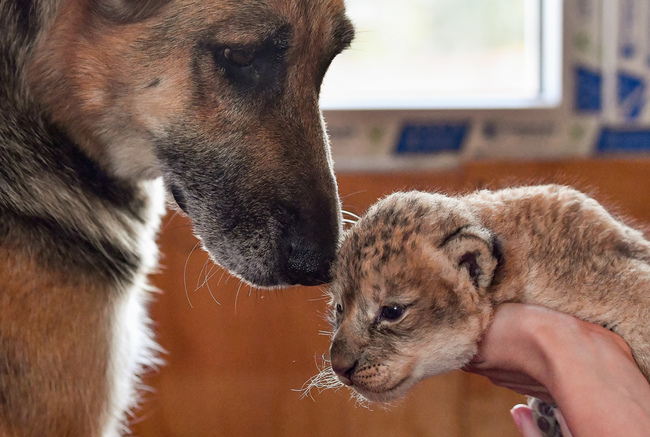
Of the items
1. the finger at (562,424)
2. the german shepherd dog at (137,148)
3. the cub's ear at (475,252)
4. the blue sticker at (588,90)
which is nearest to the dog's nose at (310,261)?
the german shepherd dog at (137,148)

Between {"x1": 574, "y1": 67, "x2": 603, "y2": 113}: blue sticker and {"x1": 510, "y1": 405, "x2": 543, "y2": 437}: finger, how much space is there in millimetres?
1424

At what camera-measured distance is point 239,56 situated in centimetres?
113

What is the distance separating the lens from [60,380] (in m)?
1.03

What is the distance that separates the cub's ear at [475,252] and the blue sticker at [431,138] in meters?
1.21

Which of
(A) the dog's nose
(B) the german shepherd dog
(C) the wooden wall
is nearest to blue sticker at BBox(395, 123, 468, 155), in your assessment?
(C) the wooden wall

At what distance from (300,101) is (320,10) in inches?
6.7

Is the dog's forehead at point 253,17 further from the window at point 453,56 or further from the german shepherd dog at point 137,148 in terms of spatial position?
the window at point 453,56

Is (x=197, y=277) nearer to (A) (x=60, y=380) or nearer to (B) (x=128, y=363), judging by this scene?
(B) (x=128, y=363)

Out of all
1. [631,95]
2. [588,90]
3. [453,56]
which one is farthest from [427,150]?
[631,95]

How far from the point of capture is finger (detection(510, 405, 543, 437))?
1132 mm

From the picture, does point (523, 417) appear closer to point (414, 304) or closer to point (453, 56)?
point (414, 304)

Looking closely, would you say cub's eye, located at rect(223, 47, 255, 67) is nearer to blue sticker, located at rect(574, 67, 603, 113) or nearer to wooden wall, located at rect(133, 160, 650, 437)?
wooden wall, located at rect(133, 160, 650, 437)

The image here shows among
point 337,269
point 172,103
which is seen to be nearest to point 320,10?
point 172,103

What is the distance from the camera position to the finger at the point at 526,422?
1.13 meters
